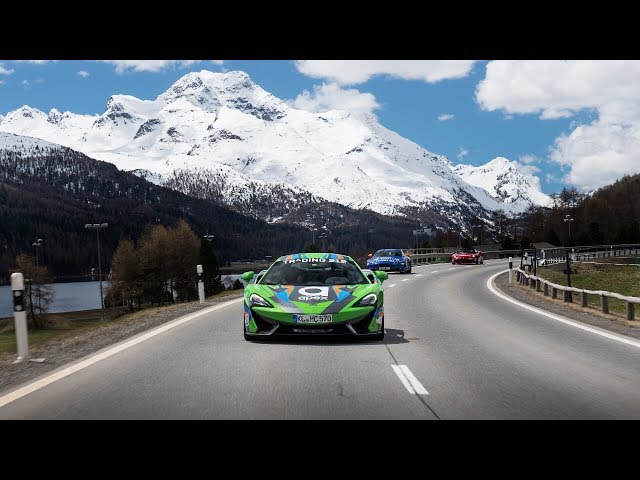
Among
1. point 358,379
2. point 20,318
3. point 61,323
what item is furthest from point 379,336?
point 61,323

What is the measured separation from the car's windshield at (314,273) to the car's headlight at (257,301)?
2.55 feet

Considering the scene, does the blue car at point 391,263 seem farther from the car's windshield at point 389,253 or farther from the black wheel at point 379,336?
the black wheel at point 379,336

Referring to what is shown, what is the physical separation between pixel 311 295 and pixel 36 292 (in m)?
80.3

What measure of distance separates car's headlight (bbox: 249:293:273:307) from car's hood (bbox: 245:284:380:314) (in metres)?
0.06

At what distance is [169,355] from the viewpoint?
36.1 ft

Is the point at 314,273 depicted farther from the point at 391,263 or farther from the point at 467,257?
the point at 467,257

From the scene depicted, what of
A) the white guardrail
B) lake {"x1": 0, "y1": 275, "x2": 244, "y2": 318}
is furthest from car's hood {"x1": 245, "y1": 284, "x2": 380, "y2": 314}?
lake {"x1": 0, "y1": 275, "x2": 244, "y2": 318}

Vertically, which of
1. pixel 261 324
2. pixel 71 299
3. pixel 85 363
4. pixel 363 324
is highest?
pixel 261 324

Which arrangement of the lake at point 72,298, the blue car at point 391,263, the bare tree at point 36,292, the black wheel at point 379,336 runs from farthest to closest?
the lake at point 72,298, the bare tree at point 36,292, the blue car at point 391,263, the black wheel at point 379,336

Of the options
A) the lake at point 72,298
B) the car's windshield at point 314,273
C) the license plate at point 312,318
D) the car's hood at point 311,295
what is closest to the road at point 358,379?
the license plate at point 312,318

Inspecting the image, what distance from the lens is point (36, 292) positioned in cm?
8594

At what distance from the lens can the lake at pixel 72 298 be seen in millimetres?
133125

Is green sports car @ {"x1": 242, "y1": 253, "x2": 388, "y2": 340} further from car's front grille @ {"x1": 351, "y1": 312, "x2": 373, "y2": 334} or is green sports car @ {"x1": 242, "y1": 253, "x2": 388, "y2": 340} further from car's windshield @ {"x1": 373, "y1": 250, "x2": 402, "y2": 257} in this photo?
car's windshield @ {"x1": 373, "y1": 250, "x2": 402, "y2": 257}
